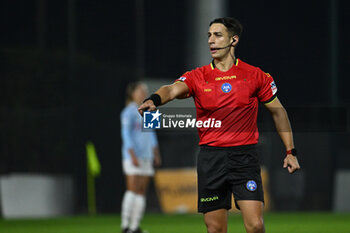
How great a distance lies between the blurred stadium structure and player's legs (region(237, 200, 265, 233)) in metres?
9.67

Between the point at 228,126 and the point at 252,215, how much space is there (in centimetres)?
74

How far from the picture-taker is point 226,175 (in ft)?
22.4

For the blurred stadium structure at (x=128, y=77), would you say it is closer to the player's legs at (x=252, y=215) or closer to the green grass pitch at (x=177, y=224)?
the green grass pitch at (x=177, y=224)

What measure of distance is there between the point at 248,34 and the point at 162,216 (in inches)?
185

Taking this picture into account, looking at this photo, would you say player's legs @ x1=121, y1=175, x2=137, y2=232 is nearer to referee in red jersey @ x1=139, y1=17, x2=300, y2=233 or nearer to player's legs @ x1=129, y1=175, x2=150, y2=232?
player's legs @ x1=129, y1=175, x2=150, y2=232

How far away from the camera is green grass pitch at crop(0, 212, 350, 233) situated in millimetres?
12664

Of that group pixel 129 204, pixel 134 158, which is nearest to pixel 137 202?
pixel 129 204

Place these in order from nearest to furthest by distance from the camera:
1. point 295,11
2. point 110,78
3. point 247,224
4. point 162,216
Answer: point 247,224 → point 162,216 → point 110,78 → point 295,11

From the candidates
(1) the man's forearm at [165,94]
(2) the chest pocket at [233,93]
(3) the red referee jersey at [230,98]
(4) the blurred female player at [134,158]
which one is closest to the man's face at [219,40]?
(3) the red referee jersey at [230,98]

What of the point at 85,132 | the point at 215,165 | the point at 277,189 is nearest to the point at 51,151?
the point at 85,132

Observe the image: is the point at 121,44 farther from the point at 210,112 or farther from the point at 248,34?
the point at 210,112

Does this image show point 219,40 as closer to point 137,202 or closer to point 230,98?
point 230,98

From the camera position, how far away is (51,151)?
670 inches

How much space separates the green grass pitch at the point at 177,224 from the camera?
12664mm
